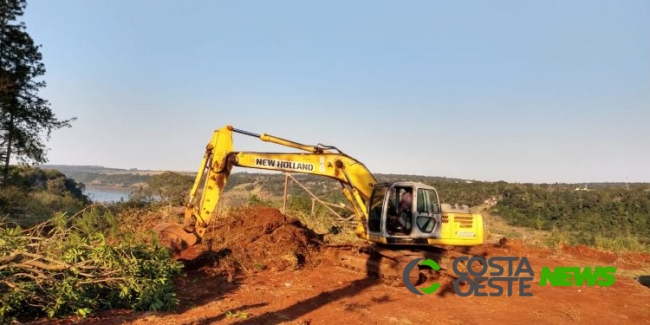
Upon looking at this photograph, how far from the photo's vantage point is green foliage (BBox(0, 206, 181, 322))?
5594 millimetres

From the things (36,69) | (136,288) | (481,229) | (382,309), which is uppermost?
(36,69)

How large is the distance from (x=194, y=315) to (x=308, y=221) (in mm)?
9721

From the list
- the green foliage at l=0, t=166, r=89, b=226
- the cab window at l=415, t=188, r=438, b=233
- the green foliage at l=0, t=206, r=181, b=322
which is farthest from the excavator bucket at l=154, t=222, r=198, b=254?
the green foliage at l=0, t=166, r=89, b=226

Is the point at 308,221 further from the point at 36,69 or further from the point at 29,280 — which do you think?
the point at 36,69

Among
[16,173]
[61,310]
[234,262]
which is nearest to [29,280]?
[61,310]

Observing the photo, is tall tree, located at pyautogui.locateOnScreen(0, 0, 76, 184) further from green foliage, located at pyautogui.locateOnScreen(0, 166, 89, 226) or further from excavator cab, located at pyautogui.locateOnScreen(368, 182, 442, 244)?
excavator cab, located at pyautogui.locateOnScreen(368, 182, 442, 244)

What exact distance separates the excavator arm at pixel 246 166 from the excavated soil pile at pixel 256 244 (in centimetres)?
107

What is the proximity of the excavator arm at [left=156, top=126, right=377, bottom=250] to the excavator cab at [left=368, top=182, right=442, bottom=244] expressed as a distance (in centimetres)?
54

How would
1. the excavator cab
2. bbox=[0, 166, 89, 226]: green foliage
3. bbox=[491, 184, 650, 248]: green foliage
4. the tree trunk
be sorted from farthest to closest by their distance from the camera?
1. bbox=[491, 184, 650, 248]: green foliage
2. the tree trunk
3. bbox=[0, 166, 89, 226]: green foliage
4. the excavator cab

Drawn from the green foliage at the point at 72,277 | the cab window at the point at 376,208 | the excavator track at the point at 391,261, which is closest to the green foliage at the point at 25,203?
the green foliage at the point at 72,277

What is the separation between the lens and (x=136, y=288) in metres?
6.41

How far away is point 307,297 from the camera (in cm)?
840

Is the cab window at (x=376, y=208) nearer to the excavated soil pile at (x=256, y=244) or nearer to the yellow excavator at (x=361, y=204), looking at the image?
the yellow excavator at (x=361, y=204)

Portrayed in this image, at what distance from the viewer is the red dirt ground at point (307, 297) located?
7.14 meters
